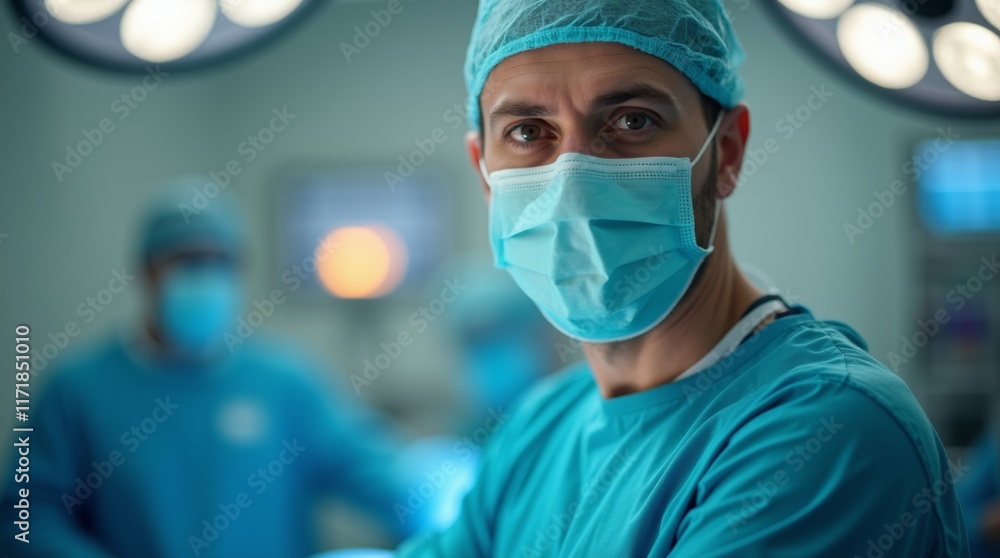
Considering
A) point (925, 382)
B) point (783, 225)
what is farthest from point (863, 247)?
point (925, 382)

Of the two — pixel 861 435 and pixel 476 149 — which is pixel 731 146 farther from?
pixel 861 435

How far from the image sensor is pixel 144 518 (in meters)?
2.29

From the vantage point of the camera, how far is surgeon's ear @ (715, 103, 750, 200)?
116cm

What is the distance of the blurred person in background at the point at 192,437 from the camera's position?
2297 millimetres

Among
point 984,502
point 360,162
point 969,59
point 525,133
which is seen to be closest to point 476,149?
point 525,133

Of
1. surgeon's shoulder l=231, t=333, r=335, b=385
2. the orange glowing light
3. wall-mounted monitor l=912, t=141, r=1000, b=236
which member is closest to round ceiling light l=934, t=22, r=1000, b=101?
surgeon's shoulder l=231, t=333, r=335, b=385

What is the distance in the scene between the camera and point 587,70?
1033 millimetres

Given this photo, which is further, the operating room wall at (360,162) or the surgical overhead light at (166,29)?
the operating room wall at (360,162)

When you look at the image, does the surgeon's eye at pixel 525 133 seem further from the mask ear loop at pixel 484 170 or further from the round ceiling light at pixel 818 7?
the round ceiling light at pixel 818 7

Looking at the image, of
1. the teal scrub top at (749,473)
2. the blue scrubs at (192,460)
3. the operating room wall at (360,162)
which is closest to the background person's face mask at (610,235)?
the teal scrub top at (749,473)

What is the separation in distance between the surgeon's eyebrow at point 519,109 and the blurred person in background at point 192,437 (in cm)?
168

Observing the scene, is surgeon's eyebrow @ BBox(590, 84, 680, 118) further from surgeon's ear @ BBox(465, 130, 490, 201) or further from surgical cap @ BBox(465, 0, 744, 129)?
surgeon's ear @ BBox(465, 130, 490, 201)

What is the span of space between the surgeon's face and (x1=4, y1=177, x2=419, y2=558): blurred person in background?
1.67m

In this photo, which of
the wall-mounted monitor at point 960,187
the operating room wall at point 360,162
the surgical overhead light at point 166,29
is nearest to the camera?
the surgical overhead light at point 166,29
